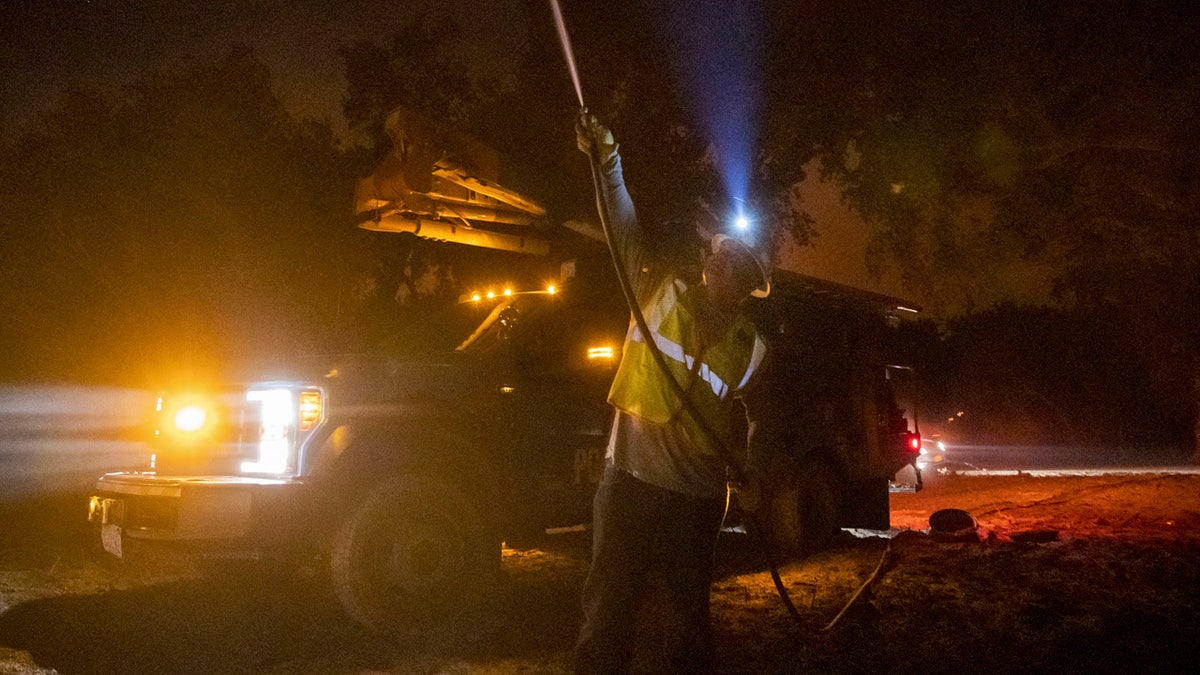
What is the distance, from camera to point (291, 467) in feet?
15.6

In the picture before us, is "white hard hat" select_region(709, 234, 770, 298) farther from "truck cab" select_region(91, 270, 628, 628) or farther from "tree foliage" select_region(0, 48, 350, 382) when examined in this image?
→ "tree foliage" select_region(0, 48, 350, 382)

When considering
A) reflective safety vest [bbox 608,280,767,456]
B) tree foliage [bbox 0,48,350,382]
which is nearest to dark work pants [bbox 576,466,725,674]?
reflective safety vest [bbox 608,280,767,456]

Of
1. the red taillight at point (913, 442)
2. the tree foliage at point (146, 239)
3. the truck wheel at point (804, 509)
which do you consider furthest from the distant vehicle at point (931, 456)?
the tree foliage at point (146, 239)

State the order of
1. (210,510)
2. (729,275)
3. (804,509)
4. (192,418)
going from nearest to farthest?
(729,275) < (210,510) < (192,418) < (804,509)

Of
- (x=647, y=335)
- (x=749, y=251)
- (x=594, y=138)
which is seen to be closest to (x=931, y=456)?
(x=749, y=251)

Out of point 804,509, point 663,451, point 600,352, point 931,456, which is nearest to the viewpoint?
point 663,451

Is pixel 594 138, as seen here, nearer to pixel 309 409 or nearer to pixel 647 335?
pixel 647 335

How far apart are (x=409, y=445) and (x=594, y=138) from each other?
276 cm

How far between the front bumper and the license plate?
9 centimetres

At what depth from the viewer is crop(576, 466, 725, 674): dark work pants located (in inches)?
114

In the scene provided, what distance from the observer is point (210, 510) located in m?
4.48

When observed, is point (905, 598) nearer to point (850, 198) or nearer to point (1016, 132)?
point (1016, 132)

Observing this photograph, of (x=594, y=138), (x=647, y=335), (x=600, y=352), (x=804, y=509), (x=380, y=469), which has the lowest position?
(x=804, y=509)

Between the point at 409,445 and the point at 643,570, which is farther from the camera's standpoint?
the point at 409,445
